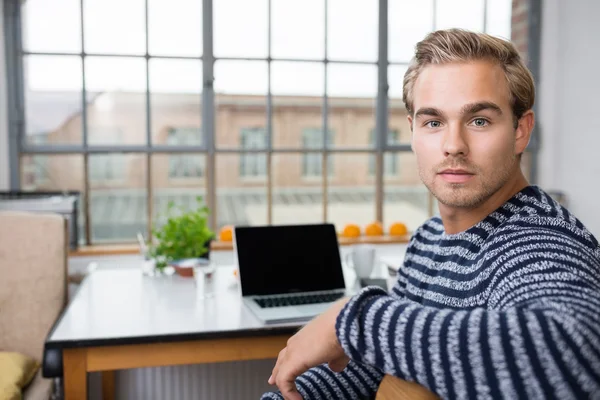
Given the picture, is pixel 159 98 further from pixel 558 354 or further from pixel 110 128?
pixel 558 354

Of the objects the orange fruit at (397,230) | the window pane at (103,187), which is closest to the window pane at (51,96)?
the window pane at (103,187)

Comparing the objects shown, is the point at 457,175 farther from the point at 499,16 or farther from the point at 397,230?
the point at 499,16

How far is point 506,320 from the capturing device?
0.71 metres

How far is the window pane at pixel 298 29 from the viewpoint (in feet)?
11.7

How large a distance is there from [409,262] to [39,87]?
8.65ft

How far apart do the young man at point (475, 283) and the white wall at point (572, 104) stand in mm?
2705

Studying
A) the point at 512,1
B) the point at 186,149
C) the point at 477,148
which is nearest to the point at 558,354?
the point at 477,148

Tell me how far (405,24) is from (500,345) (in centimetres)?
329

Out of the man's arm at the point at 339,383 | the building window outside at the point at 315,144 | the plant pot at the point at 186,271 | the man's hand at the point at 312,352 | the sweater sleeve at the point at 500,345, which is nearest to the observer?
the sweater sleeve at the point at 500,345

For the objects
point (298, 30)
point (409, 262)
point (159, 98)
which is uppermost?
point (298, 30)

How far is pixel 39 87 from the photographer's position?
333 centimetres

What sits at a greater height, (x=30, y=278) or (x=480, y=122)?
(x=480, y=122)

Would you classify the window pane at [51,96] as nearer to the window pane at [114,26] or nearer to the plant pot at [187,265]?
the window pane at [114,26]

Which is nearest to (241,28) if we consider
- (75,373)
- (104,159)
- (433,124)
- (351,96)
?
(351,96)
